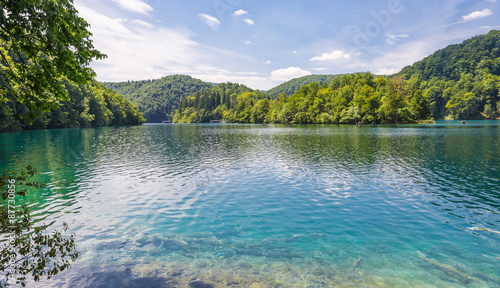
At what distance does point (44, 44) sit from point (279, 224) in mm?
12545

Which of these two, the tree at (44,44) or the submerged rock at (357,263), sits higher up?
the tree at (44,44)

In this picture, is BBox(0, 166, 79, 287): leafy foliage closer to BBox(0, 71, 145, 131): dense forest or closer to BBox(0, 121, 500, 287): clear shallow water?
BBox(0, 121, 500, 287): clear shallow water

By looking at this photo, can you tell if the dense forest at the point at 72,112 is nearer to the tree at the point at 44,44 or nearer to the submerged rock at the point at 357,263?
the tree at the point at 44,44

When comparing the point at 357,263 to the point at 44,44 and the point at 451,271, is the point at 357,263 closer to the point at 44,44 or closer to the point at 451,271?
the point at 451,271

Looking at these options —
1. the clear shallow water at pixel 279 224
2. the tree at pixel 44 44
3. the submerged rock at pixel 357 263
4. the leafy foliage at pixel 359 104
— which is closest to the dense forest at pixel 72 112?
the clear shallow water at pixel 279 224

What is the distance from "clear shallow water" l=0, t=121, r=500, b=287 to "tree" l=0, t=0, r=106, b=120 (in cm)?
684

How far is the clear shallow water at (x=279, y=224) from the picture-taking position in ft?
30.0

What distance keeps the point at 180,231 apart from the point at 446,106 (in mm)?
236711

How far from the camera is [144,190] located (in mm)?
19516

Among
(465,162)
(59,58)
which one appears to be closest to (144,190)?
(59,58)

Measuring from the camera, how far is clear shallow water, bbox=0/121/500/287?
9.14 meters

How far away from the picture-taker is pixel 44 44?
28.8 ft

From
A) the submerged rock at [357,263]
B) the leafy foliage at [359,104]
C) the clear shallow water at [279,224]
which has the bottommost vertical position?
the submerged rock at [357,263]

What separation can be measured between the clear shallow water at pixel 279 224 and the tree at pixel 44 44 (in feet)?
22.5
